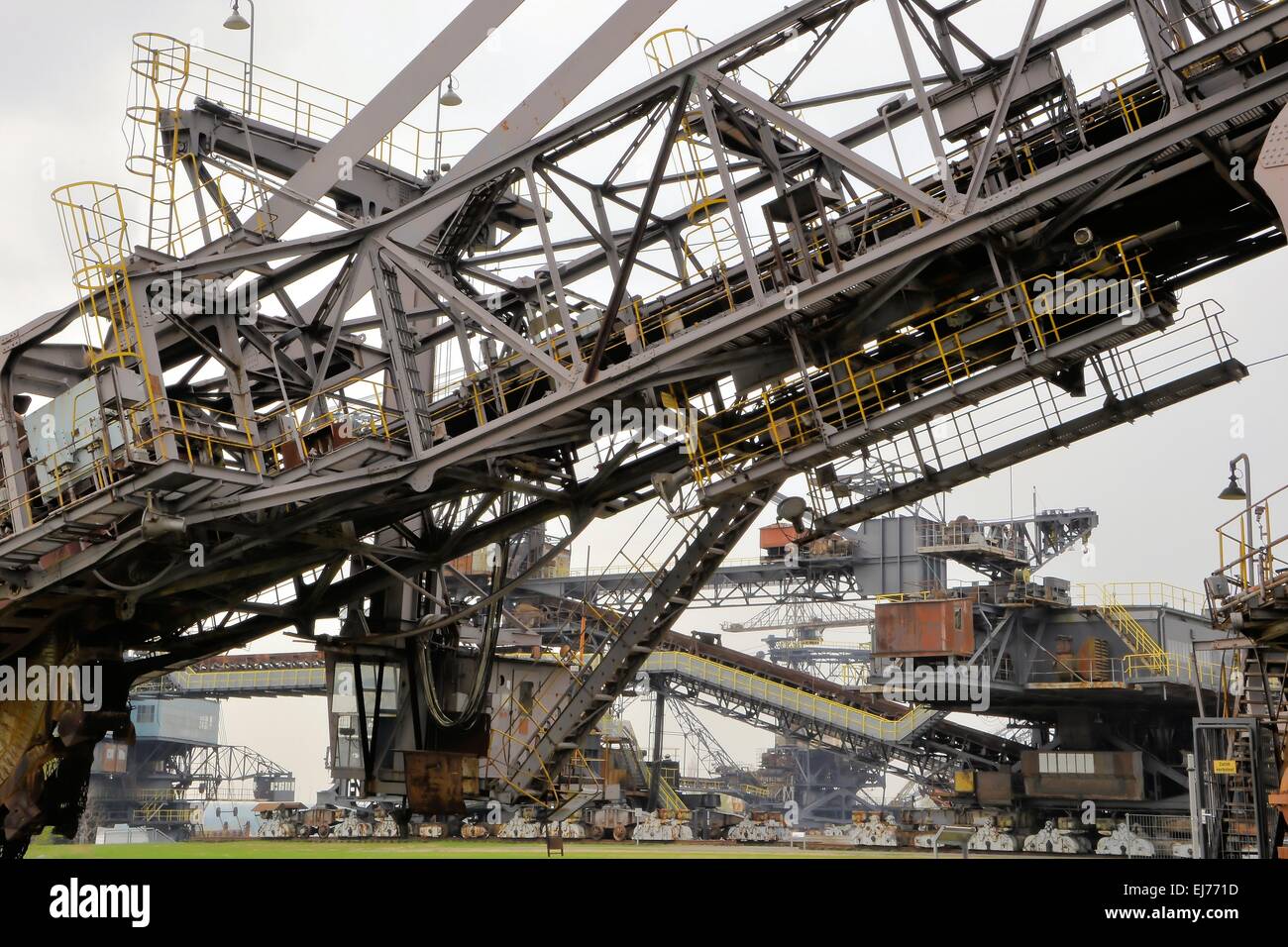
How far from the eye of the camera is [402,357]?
16.9 meters

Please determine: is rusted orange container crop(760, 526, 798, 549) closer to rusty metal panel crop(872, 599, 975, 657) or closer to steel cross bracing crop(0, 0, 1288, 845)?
rusty metal panel crop(872, 599, 975, 657)

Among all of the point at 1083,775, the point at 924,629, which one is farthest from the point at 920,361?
the point at 1083,775

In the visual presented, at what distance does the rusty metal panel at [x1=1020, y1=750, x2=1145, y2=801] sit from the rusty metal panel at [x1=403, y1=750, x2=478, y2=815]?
17.7 metres

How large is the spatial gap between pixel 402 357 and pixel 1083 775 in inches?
959

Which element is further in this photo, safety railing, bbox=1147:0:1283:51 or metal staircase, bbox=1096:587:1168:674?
metal staircase, bbox=1096:587:1168:674

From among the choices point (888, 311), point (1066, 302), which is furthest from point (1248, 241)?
point (888, 311)

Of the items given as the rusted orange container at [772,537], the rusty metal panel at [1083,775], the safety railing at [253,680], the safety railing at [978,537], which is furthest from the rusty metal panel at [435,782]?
the safety railing at [253,680]

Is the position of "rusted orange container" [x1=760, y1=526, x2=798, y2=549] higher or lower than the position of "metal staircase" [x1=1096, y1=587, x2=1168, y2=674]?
higher

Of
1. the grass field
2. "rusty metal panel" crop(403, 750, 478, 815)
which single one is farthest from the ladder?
"rusty metal panel" crop(403, 750, 478, 815)

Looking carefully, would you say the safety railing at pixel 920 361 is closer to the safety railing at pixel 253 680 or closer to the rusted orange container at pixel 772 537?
the rusted orange container at pixel 772 537

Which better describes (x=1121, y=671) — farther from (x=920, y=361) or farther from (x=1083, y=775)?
(x=920, y=361)

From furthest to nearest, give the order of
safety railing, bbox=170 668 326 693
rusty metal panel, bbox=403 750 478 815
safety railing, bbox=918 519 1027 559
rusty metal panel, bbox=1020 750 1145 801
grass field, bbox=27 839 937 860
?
safety railing, bbox=170 668 326 693 < safety railing, bbox=918 519 1027 559 < rusty metal panel, bbox=1020 750 1145 801 < rusty metal panel, bbox=403 750 478 815 < grass field, bbox=27 839 937 860

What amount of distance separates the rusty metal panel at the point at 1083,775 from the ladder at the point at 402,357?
23.4 metres

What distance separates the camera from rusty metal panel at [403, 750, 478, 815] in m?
22.9
